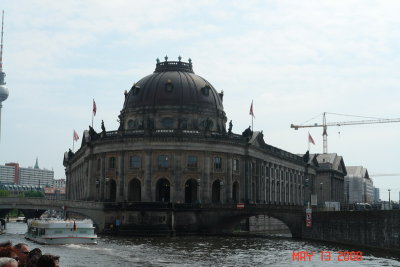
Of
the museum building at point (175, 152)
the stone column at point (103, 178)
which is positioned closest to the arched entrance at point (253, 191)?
the museum building at point (175, 152)

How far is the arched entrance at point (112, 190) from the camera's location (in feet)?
336

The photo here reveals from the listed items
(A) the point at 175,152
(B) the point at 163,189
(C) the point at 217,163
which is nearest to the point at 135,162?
(B) the point at 163,189

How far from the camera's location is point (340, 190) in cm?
17338

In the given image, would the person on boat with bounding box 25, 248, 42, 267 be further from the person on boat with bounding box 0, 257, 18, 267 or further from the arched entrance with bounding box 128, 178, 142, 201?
the arched entrance with bounding box 128, 178, 142, 201

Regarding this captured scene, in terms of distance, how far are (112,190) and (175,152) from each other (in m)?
15.1

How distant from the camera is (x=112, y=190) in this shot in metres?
104

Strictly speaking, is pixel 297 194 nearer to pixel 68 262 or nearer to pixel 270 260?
pixel 270 260

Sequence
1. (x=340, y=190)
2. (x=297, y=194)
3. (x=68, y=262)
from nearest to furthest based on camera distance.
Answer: (x=68, y=262)
(x=297, y=194)
(x=340, y=190)

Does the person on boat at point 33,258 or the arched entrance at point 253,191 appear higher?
the arched entrance at point 253,191

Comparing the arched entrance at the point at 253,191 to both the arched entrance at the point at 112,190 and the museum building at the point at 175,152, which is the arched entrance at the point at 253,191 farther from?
the arched entrance at the point at 112,190

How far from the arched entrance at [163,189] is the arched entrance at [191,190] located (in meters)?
3.32

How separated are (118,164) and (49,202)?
501 inches

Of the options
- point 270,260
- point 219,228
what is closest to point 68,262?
A: point 270,260

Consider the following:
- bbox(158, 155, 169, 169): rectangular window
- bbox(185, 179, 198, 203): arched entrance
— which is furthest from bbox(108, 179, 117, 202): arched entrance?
bbox(185, 179, 198, 203): arched entrance
